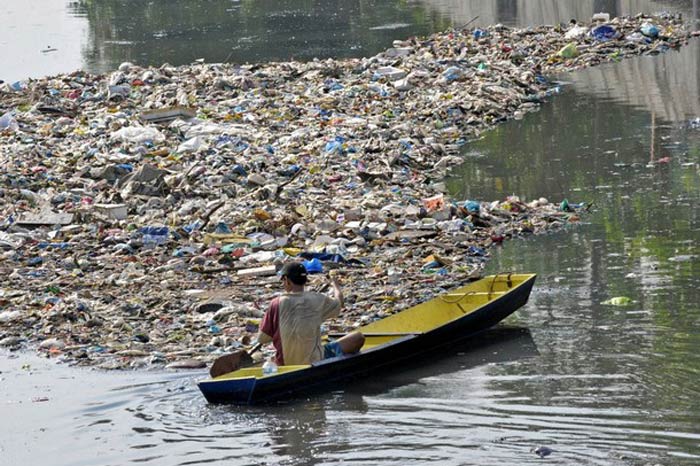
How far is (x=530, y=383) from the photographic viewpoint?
8336 millimetres

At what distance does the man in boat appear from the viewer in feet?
27.7

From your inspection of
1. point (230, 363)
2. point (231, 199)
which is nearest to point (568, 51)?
point (231, 199)

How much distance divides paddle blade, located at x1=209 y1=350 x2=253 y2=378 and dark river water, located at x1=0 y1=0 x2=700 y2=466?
25 cm

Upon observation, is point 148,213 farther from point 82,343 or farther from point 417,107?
point 417,107

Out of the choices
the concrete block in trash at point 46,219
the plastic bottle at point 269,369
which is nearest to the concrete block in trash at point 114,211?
the concrete block in trash at point 46,219

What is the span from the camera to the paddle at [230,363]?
8.36 meters

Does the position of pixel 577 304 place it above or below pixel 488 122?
below

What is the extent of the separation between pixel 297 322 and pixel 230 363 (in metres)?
0.55

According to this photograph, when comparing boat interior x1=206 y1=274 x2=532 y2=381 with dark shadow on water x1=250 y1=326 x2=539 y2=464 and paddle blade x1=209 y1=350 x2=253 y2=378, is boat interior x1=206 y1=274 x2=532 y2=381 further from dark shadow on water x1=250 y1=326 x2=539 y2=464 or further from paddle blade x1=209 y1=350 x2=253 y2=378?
paddle blade x1=209 y1=350 x2=253 y2=378

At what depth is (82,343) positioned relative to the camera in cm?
984

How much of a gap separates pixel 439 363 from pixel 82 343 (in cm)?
297

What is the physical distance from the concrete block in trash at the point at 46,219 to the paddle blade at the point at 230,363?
5.12m

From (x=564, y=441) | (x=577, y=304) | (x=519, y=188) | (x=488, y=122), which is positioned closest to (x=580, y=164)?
(x=519, y=188)

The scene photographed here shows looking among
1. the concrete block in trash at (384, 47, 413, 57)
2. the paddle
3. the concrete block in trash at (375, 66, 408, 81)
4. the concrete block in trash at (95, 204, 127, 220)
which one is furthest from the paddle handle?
the concrete block in trash at (384, 47, 413, 57)
